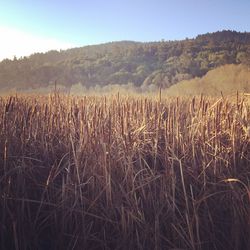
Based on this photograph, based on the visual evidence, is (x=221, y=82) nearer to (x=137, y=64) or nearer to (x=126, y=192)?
(x=137, y=64)

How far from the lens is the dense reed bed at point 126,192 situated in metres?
2.00

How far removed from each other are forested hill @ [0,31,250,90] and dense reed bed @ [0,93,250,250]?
53.6ft

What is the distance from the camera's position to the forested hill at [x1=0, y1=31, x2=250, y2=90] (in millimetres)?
21516

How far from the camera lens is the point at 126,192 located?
88.6 inches

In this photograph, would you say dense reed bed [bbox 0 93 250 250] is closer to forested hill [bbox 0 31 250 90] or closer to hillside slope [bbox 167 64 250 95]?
hillside slope [bbox 167 64 250 95]

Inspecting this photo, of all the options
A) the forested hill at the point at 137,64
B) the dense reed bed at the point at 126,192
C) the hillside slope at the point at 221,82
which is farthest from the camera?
the forested hill at the point at 137,64

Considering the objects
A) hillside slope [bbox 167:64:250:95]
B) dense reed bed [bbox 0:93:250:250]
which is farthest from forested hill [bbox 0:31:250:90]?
dense reed bed [bbox 0:93:250:250]

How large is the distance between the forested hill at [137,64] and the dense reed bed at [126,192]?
1633 cm

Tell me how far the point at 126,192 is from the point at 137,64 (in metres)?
23.7

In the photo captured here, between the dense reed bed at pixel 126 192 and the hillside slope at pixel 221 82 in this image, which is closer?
the dense reed bed at pixel 126 192

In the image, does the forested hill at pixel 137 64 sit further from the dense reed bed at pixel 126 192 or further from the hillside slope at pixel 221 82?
the dense reed bed at pixel 126 192

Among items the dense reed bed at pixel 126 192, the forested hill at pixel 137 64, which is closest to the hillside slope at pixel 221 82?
the forested hill at pixel 137 64

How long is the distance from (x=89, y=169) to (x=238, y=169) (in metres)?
0.88

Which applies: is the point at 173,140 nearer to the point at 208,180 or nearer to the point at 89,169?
the point at 208,180
